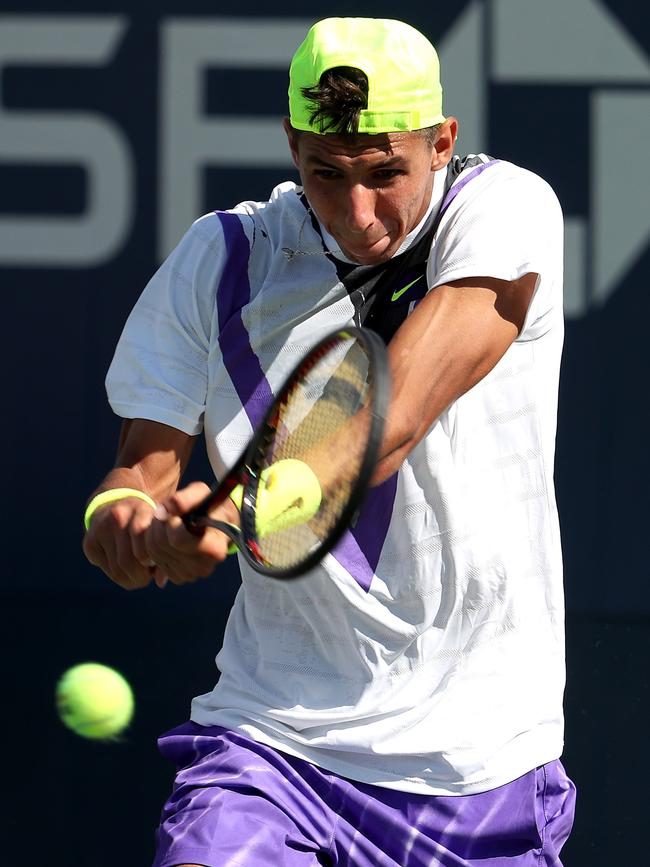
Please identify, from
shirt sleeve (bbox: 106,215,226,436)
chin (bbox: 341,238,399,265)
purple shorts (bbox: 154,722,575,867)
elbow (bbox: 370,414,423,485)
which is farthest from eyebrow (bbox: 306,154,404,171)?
purple shorts (bbox: 154,722,575,867)

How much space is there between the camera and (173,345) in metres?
2.13

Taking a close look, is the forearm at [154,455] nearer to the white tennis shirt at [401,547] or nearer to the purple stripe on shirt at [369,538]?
the white tennis shirt at [401,547]

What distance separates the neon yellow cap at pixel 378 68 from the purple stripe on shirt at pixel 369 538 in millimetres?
515

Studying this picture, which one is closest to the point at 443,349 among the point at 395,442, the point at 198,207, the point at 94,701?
the point at 395,442

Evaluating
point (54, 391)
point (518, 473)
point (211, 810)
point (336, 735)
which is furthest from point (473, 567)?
point (54, 391)

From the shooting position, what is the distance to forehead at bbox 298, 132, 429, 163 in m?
1.91

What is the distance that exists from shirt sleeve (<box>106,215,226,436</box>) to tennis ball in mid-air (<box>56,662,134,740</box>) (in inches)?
51.2

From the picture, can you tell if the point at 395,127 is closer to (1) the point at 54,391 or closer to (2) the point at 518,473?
(2) the point at 518,473

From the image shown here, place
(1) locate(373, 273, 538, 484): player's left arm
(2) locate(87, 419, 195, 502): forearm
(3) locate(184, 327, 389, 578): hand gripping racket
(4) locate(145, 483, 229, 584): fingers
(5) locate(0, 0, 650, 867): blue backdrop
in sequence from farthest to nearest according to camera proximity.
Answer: (5) locate(0, 0, 650, 867): blue backdrop, (2) locate(87, 419, 195, 502): forearm, (1) locate(373, 273, 538, 484): player's left arm, (4) locate(145, 483, 229, 584): fingers, (3) locate(184, 327, 389, 578): hand gripping racket

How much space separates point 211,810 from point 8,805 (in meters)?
1.59

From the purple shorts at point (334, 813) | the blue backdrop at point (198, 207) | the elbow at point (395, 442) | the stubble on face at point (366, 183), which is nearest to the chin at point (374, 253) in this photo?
the stubble on face at point (366, 183)

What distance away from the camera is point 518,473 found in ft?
6.86

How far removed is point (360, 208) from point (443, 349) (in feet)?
0.84

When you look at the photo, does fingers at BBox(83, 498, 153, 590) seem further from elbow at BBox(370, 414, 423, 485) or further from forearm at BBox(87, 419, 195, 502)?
elbow at BBox(370, 414, 423, 485)
